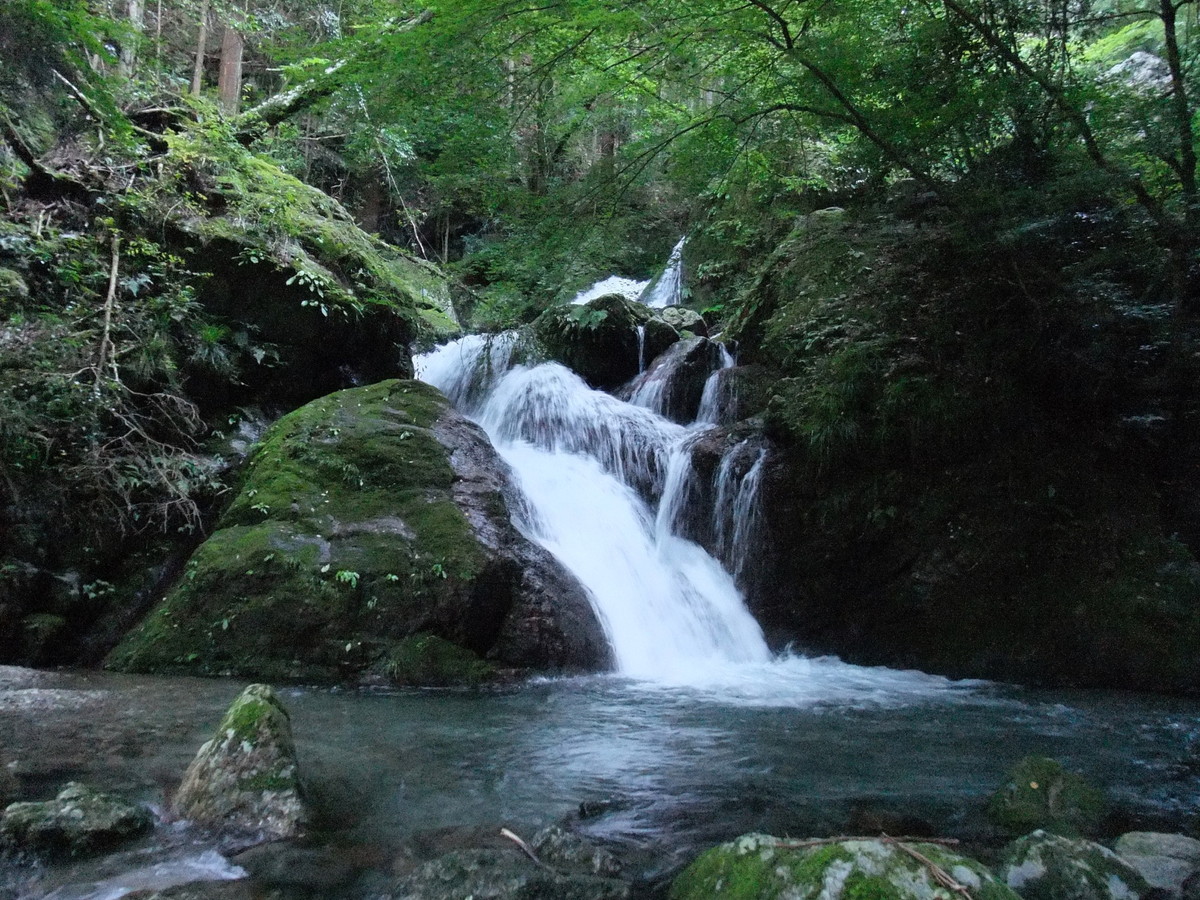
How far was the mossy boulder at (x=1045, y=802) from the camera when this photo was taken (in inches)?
126

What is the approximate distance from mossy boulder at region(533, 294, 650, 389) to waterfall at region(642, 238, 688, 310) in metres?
4.42

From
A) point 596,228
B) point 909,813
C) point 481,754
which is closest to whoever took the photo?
point 909,813

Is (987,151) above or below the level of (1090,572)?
above

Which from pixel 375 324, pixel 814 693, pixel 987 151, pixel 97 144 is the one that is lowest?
pixel 814 693

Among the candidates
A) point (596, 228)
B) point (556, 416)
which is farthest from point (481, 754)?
point (556, 416)

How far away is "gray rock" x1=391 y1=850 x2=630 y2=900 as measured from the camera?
7.92ft

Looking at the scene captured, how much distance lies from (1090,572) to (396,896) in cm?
681

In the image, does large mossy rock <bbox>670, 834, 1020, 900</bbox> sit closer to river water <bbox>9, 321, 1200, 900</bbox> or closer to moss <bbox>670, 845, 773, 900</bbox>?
moss <bbox>670, 845, 773, 900</bbox>

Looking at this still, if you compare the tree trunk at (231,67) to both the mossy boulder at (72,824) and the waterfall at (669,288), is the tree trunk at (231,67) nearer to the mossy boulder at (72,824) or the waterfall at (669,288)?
the waterfall at (669,288)

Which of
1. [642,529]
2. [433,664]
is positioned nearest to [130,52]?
[642,529]

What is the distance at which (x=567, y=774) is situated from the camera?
3943 mm

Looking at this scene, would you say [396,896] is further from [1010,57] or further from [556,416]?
[556,416]

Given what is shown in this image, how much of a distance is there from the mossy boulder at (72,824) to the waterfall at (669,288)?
14849 millimetres

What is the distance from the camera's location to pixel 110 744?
3.84 m
